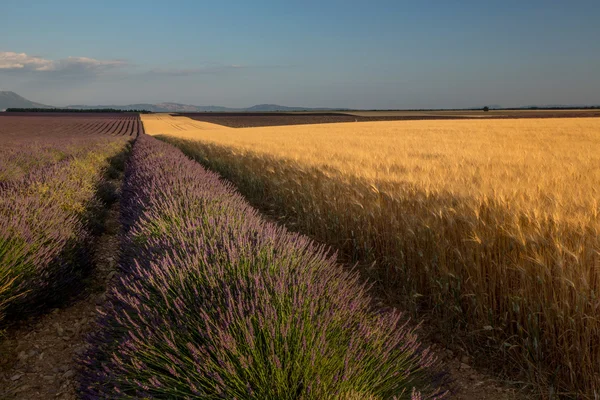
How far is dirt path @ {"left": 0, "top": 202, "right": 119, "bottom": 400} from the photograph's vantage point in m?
2.96

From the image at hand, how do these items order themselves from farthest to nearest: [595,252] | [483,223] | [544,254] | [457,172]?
[457,172] → [483,223] → [544,254] → [595,252]

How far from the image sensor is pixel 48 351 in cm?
346

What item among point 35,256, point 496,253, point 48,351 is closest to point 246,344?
point 496,253

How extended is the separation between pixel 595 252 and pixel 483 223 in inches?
29.3

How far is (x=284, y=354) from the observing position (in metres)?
1.89

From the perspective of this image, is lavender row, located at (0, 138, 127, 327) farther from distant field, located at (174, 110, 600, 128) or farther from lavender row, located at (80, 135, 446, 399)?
distant field, located at (174, 110, 600, 128)

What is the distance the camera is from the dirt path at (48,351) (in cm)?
296

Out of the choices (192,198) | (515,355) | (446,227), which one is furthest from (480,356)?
(192,198)

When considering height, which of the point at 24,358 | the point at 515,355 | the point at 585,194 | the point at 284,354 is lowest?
the point at 24,358

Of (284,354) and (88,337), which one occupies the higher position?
(284,354)

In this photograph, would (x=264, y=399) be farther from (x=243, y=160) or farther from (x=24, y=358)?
(x=243, y=160)

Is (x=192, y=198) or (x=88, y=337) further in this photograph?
(x=192, y=198)

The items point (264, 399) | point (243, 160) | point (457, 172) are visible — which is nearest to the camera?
point (264, 399)

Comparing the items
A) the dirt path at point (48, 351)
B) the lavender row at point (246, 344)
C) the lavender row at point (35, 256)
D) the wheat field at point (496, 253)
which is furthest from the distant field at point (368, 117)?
the lavender row at point (246, 344)
